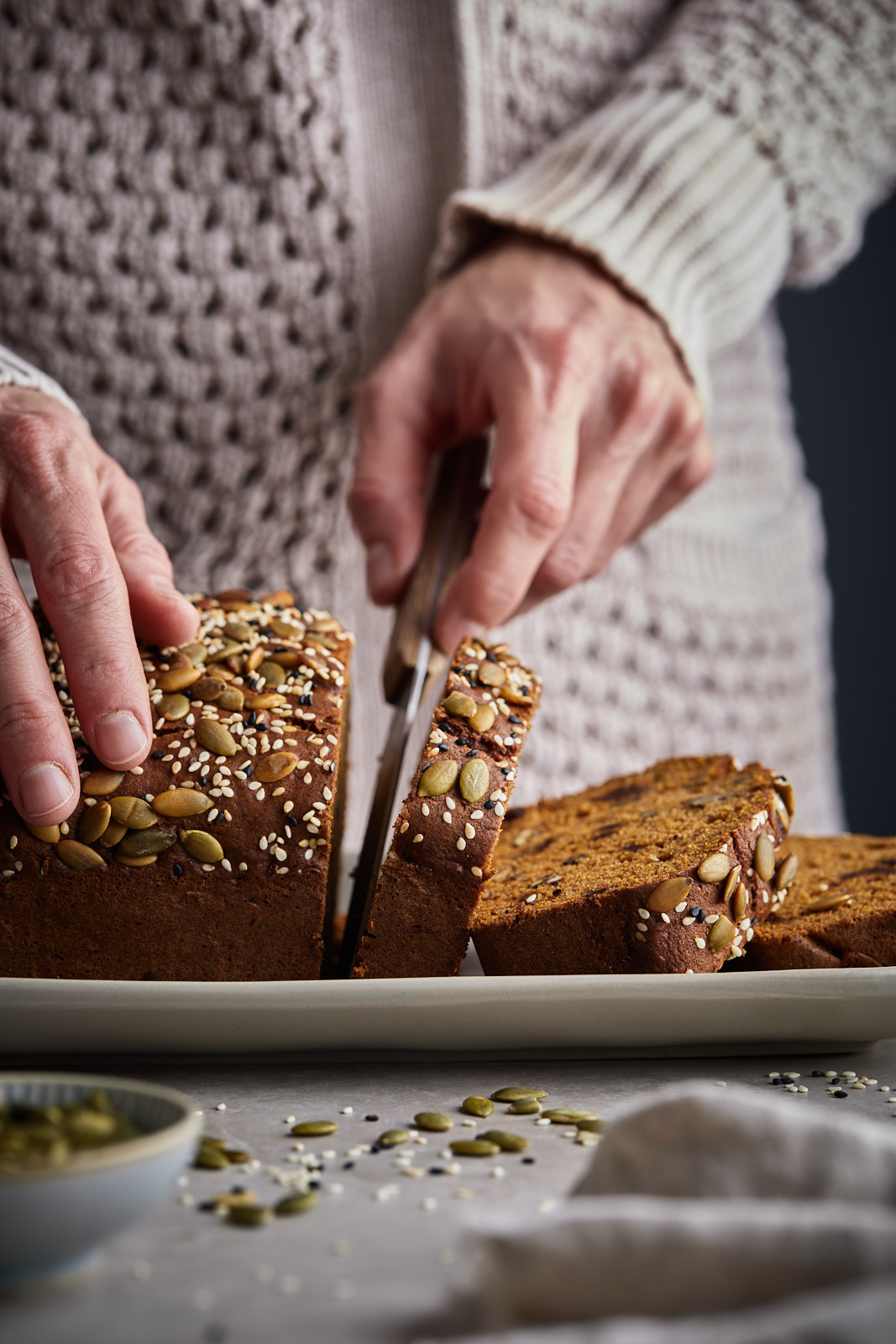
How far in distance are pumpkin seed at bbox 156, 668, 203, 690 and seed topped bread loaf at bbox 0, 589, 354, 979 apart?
48 mm

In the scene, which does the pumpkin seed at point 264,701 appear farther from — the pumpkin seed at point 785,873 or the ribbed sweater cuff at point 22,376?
the pumpkin seed at point 785,873

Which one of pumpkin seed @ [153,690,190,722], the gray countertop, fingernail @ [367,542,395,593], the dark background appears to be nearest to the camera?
the gray countertop

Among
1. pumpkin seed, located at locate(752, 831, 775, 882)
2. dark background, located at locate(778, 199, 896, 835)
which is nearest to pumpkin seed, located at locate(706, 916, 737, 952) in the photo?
pumpkin seed, located at locate(752, 831, 775, 882)

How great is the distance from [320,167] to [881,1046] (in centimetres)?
175

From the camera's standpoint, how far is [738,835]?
136cm

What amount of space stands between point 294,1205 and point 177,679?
27.1 inches

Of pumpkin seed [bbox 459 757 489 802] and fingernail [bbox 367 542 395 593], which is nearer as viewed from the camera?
pumpkin seed [bbox 459 757 489 802]

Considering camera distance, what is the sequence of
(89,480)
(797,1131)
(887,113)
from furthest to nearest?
(887,113), (89,480), (797,1131)

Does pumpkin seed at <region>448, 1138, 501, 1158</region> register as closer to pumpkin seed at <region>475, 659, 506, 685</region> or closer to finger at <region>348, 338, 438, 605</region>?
pumpkin seed at <region>475, 659, 506, 685</region>

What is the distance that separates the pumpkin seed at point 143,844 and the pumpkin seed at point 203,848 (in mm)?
22

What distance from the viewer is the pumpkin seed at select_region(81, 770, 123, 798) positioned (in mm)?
1314

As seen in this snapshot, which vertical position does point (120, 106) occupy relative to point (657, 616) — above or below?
above

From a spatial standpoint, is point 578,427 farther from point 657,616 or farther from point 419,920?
point 419,920

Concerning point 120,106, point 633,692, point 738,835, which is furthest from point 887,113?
point 738,835
